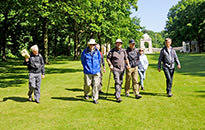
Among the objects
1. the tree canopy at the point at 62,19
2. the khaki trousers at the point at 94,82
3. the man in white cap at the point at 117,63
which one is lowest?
the khaki trousers at the point at 94,82

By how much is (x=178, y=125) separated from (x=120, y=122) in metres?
1.43

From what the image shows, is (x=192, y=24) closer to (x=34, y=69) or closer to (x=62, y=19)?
(x=62, y=19)

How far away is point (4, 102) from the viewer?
864 centimetres

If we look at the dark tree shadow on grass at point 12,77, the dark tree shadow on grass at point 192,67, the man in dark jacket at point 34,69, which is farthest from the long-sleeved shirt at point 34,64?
the dark tree shadow on grass at point 192,67

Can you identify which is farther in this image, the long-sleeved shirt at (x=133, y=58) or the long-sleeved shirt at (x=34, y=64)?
the long-sleeved shirt at (x=133, y=58)

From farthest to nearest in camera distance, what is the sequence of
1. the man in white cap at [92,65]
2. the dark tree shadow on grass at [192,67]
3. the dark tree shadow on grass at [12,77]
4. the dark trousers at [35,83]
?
the dark tree shadow on grass at [192,67] → the dark tree shadow on grass at [12,77] → the dark trousers at [35,83] → the man in white cap at [92,65]

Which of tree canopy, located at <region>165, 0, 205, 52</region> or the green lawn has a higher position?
tree canopy, located at <region>165, 0, 205, 52</region>

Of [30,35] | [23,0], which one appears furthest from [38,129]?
[30,35]

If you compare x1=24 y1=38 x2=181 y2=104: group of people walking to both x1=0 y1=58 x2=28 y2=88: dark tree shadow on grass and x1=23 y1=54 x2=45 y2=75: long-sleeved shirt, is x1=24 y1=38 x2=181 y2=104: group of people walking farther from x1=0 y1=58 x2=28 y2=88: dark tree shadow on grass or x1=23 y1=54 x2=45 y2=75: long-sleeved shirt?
x1=0 y1=58 x2=28 y2=88: dark tree shadow on grass

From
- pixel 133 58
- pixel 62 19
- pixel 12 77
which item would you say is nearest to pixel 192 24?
pixel 62 19

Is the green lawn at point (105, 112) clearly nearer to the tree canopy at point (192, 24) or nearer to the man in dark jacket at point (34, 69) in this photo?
the man in dark jacket at point (34, 69)

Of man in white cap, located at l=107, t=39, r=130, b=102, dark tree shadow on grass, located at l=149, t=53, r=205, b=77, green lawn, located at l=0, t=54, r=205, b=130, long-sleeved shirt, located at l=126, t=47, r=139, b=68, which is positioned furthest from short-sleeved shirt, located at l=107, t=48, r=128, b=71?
dark tree shadow on grass, located at l=149, t=53, r=205, b=77

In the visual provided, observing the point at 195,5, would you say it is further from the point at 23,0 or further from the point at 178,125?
Result: the point at 178,125

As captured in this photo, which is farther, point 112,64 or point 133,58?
point 133,58
